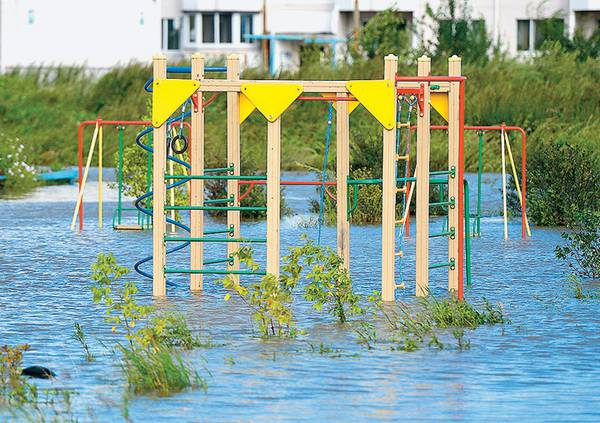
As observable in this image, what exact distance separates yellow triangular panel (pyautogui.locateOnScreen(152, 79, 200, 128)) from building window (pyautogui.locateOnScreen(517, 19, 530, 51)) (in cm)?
5626

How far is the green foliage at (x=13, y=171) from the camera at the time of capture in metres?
30.7

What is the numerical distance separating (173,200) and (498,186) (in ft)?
42.0

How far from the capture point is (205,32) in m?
78.0

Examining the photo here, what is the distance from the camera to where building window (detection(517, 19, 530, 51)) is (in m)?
68.3

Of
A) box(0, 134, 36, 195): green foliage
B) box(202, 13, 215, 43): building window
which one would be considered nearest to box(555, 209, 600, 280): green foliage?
box(0, 134, 36, 195): green foliage

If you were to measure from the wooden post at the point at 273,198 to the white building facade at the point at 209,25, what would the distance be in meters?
43.9

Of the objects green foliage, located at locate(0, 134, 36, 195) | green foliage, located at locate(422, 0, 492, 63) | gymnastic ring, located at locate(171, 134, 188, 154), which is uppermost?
green foliage, located at locate(422, 0, 492, 63)

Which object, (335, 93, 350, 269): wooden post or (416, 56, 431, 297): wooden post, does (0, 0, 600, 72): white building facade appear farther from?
(416, 56, 431, 297): wooden post

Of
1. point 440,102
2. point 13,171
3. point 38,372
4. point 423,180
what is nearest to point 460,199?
point 423,180

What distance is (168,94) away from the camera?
44.0 feet

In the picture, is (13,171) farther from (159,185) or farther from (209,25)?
(209,25)

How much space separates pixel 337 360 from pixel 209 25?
68.4 metres

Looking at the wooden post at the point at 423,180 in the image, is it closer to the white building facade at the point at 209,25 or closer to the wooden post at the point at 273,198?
the wooden post at the point at 273,198

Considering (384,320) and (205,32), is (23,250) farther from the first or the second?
(205,32)
